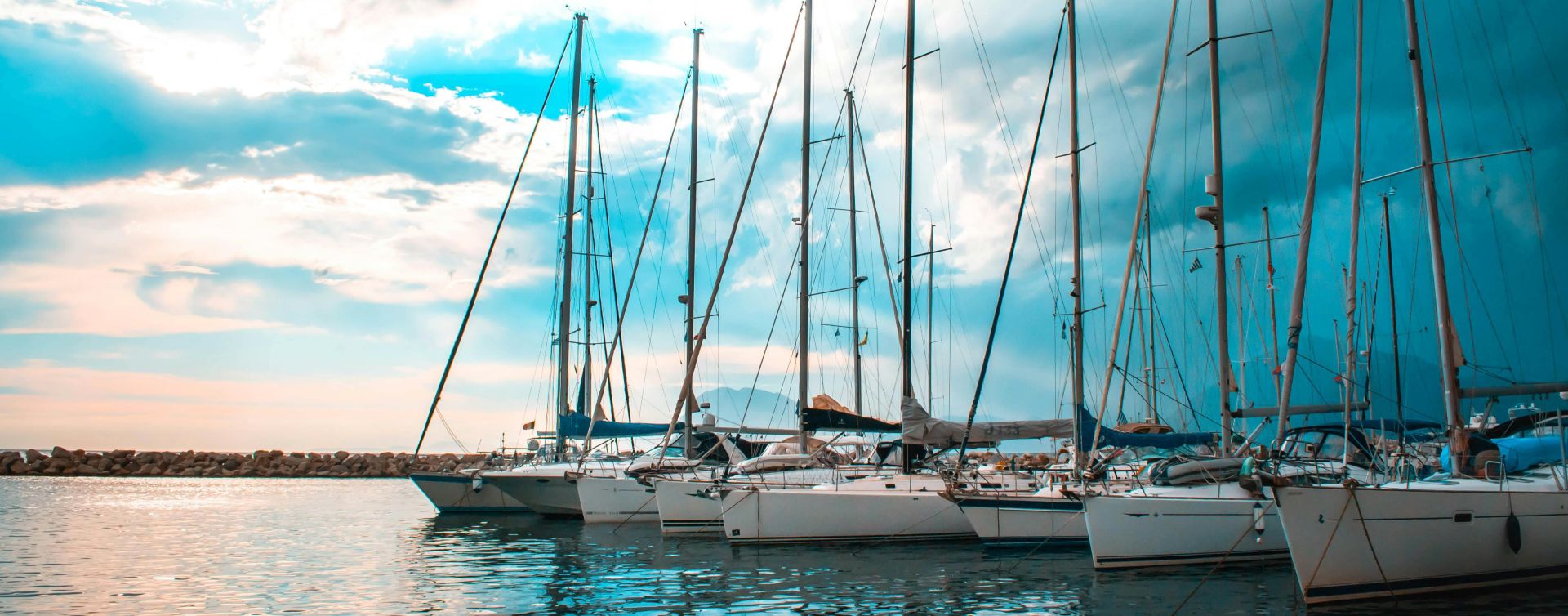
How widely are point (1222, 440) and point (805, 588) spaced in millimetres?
9102

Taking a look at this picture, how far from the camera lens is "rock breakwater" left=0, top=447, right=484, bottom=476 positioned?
66.1 meters

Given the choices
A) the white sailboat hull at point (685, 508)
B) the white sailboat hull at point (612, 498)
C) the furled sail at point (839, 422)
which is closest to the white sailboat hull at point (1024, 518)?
the furled sail at point (839, 422)

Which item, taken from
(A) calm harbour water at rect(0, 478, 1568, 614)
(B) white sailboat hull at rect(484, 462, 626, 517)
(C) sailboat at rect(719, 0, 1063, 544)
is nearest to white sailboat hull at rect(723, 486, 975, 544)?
(C) sailboat at rect(719, 0, 1063, 544)

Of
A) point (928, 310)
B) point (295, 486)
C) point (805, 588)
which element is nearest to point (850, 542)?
point (805, 588)

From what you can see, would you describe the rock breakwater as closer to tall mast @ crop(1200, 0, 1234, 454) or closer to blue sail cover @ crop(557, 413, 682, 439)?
blue sail cover @ crop(557, 413, 682, 439)

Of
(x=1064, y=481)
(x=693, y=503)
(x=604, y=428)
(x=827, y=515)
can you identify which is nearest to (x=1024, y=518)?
(x=1064, y=481)

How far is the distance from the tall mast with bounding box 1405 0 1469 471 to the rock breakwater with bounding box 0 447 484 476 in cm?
5733

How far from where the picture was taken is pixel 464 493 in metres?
33.1

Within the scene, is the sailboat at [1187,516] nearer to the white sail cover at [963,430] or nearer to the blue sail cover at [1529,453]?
the blue sail cover at [1529,453]

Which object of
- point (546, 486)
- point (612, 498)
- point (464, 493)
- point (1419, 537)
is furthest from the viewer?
point (464, 493)

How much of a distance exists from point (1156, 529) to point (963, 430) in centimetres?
608

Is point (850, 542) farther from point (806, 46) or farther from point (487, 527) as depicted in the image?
point (806, 46)

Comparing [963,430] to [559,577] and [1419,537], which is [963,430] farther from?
[1419,537]

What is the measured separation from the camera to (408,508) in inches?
1470
